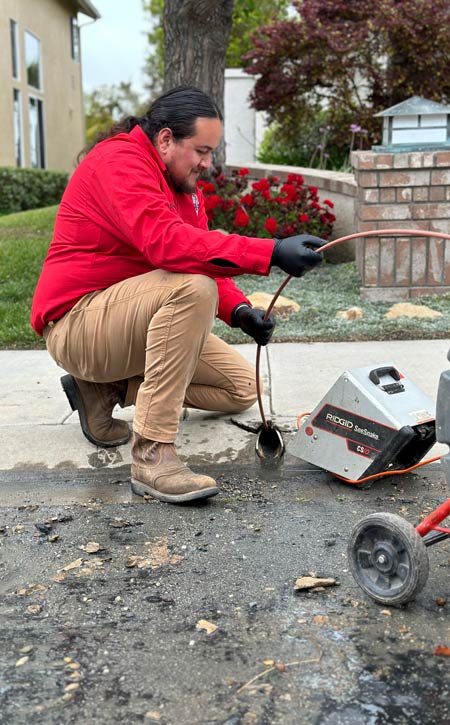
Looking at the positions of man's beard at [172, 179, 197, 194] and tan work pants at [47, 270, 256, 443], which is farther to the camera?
man's beard at [172, 179, 197, 194]

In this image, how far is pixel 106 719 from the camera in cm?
180

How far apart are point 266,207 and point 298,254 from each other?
4.96 meters

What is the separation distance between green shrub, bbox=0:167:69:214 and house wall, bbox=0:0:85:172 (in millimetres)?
1109

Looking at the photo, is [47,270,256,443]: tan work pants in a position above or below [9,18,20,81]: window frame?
below

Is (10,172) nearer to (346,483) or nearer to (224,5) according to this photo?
(224,5)

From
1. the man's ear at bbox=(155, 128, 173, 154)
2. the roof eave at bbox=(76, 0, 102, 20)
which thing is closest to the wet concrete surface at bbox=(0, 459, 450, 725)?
the man's ear at bbox=(155, 128, 173, 154)

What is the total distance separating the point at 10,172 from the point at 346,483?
467 inches

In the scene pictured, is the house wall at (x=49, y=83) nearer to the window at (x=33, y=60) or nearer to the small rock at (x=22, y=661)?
the window at (x=33, y=60)

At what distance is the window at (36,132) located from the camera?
18106mm

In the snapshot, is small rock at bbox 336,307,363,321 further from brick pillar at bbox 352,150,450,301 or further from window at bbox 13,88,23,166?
window at bbox 13,88,23,166

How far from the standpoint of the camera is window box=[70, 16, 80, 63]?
73.3 feet

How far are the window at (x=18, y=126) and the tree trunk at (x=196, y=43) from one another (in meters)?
9.72

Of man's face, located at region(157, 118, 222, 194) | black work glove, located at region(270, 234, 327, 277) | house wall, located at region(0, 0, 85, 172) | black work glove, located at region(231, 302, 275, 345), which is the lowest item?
black work glove, located at region(231, 302, 275, 345)

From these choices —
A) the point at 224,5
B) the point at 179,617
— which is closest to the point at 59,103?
the point at 224,5
